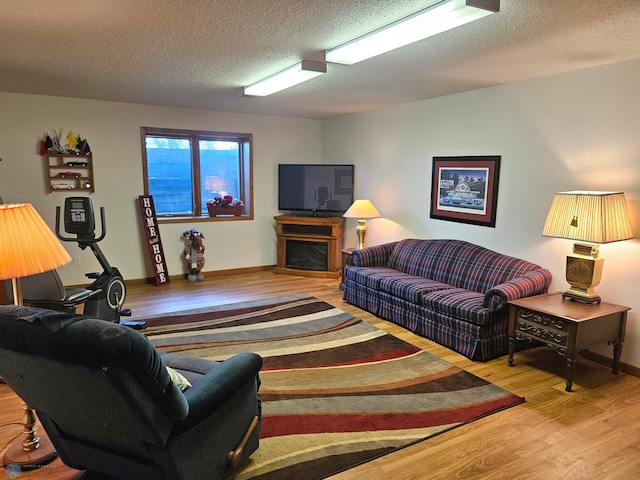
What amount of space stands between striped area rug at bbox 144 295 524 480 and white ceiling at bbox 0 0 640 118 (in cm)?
233

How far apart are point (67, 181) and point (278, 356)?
360cm

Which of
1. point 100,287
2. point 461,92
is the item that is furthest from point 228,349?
point 461,92

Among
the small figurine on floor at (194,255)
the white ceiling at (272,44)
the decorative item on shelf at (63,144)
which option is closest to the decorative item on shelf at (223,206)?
the small figurine on floor at (194,255)

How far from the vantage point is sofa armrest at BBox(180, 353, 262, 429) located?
1.71m

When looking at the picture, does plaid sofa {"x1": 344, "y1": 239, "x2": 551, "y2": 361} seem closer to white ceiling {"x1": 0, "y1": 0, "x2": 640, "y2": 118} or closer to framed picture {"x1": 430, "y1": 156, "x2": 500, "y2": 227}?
framed picture {"x1": 430, "y1": 156, "x2": 500, "y2": 227}

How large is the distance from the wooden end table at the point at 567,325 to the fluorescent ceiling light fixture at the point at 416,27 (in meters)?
2.10

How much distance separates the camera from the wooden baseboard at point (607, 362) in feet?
10.7

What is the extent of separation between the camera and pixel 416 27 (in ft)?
7.83

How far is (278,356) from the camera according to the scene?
354 centimetres

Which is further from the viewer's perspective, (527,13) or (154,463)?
(527,13)

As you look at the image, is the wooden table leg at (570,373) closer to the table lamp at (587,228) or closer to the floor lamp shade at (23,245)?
the table lamp at (587,228)

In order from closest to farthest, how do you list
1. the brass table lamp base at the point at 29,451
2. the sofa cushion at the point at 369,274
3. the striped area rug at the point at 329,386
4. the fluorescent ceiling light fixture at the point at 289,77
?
the brass table lamp base at the point at 29,451
the striped area rug at the point at 329,386
the fluorescent ceiling light fixture at the point at 289,77
the sofa cushion at the point at 369,274

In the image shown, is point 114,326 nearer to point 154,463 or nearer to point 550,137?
point 154,463

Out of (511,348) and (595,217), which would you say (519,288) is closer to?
(511,348)
